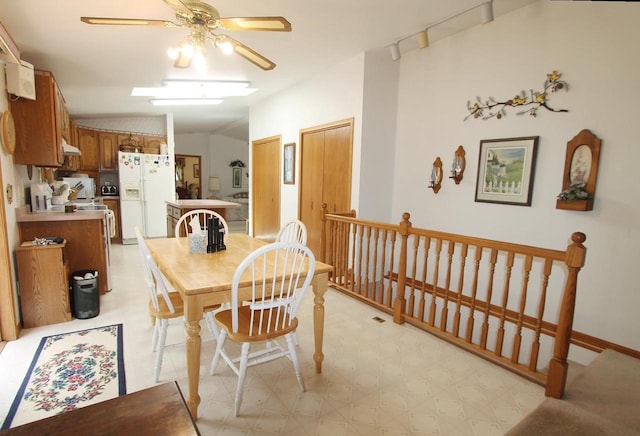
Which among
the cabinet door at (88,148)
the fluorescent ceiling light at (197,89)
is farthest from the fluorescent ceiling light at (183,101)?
the cabinet door at (88,148)

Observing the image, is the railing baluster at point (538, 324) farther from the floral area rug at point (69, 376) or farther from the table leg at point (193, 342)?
the floral area rug at point (69, 376)

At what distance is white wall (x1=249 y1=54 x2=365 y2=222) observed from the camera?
12.8 feet

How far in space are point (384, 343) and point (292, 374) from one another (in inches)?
33.2

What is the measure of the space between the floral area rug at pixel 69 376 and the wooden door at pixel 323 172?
2.65 meters

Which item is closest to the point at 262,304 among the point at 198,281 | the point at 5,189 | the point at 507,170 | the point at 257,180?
the point at 198,281

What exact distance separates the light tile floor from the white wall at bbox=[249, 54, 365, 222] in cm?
189

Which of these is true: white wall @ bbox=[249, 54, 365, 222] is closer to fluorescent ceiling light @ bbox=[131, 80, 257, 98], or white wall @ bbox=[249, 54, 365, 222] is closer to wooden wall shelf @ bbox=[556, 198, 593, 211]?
fluorescent ceiling light @ bbox=[131, 80, 257, 98]

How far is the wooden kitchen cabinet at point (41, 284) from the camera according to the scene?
2.76 m

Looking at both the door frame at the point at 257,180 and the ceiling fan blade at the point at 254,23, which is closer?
the ceiling fan blade at the point at 254,23

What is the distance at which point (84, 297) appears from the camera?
301 cm

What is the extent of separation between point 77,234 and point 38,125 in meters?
1.08

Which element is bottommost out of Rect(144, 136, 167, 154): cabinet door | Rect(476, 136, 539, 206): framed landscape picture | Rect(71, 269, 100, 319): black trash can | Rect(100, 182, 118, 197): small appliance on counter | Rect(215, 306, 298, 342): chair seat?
Rect(71, 269, 100, 319): black trash can

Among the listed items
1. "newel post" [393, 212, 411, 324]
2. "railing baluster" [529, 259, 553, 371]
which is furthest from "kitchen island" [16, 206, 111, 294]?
"railing baluster" [529, 259, 553, 371]

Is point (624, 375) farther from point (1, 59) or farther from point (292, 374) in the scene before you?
point (1, 59)
